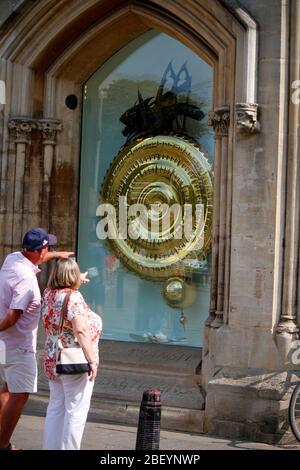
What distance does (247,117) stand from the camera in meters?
9.10

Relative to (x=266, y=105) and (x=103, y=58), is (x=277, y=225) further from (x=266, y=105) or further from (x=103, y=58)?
(x=103, y=58)

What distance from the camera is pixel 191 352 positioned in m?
10.3

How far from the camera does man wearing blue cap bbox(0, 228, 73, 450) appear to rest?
7500 millimetres

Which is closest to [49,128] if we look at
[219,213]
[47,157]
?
[47,157]

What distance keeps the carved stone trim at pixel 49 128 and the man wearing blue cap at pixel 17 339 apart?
11.4 ft

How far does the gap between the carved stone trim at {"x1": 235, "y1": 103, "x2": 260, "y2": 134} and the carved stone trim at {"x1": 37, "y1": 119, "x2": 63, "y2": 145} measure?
8.43 ft

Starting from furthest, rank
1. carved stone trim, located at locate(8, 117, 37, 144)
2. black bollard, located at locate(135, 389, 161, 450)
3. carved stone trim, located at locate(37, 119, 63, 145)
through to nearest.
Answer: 1. carved stone trim, located at locate(37, 119, 63, 145)
2. carved stone trim, located at locate(8, 117, 37, 144)
3. black bollard, located at locate(135, 389, 161, 450)

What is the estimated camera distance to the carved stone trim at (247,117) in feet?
29.9

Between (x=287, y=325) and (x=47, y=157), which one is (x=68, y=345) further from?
(x=47, y=157)

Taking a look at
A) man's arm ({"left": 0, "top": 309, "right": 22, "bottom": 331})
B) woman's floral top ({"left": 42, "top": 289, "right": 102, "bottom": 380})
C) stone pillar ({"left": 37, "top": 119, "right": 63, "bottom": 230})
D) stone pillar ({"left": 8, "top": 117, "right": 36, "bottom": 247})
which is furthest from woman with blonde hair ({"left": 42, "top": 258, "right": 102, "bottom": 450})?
stone pillar ({"left": 37, "top": 119, "right": 63, "bottom": 230})

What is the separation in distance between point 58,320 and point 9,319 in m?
0.59

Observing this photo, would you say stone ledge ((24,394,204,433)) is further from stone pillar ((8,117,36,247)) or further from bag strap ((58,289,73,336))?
bag strap ((58,289,73,336))

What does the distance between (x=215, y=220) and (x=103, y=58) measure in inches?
104

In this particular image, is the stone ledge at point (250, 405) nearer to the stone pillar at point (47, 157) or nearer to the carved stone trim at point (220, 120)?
the carved stone trim at point (220, 120)
